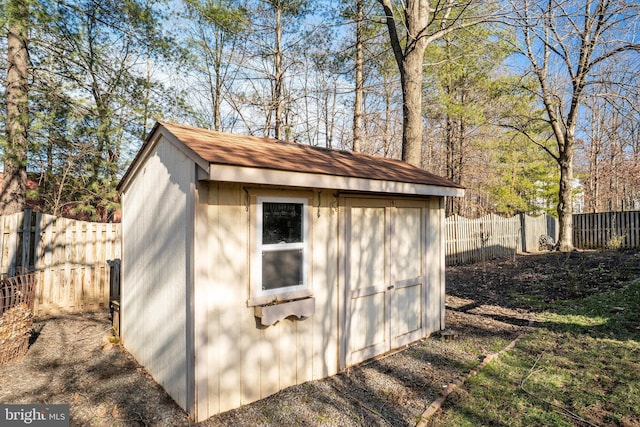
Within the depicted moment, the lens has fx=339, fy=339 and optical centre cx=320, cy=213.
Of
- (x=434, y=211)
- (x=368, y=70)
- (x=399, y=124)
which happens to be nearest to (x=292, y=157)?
(x=434, y=211)

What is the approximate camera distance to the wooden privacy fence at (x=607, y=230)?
12.9 metres

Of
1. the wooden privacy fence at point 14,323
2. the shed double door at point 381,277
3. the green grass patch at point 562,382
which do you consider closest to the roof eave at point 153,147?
the wooden privacy fence at point 14,323

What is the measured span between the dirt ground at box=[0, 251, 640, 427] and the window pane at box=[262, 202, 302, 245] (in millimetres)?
1606

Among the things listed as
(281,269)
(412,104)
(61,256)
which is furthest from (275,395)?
(412,104)

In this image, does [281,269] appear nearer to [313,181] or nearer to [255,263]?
[255,263]

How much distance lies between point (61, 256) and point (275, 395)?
5141 mm

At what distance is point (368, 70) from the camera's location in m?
11.8

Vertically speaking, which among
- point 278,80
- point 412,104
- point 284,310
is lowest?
point 284,310

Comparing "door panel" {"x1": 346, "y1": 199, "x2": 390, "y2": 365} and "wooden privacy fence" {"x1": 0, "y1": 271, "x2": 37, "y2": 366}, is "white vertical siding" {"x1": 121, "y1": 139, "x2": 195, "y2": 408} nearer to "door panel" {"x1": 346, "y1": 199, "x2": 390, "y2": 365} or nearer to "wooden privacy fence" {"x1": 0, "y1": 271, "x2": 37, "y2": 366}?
"wooden privacy fence" {"x1": 0, "y1": 271, "x2": 37, "y2": 366}

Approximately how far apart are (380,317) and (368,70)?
9701 mm

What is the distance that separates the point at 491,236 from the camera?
12.9 meters

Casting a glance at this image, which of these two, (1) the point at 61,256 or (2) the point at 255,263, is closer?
(2) the point at 255,263

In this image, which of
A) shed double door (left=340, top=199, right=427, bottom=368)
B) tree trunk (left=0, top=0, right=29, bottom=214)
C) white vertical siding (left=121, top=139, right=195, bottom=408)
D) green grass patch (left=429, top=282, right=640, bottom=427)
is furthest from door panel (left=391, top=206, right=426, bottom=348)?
tree trunk (left=0, top=0, right=29, bottom=214)

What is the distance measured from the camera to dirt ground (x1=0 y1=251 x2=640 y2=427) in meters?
3.11
